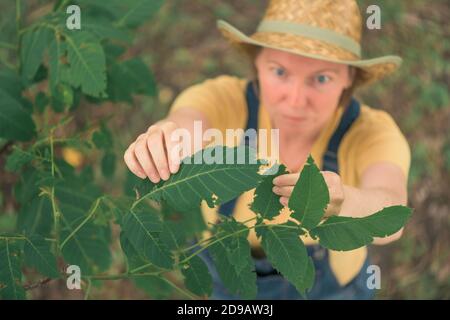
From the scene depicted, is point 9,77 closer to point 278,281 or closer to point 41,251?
point 41,251

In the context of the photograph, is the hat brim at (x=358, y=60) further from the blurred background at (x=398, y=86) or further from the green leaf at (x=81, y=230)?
the blurred background at (x=398, y=86)

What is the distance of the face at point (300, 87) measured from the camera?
3.67ft

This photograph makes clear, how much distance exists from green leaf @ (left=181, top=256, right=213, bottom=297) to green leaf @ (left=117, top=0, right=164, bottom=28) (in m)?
0.43

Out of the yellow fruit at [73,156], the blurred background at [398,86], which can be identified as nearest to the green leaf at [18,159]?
the yellow fruit at [73,156]

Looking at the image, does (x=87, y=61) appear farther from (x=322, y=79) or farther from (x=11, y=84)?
(x=322, y=79)

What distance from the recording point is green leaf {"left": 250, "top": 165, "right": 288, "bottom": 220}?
678 mm

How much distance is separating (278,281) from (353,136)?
349 millimetres

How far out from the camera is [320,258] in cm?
135

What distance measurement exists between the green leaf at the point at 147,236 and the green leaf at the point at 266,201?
0.10m

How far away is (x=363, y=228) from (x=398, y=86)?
220 centimetres

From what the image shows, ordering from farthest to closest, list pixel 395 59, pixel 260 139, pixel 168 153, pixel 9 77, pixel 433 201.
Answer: pixel 433 201 < pixel 260 139 < pixel 395 59 < pixel 9 77 < pixel 168 153

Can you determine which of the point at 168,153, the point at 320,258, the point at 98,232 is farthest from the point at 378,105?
the point at 168,153

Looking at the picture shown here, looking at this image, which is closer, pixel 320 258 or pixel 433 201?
pixel 320 258

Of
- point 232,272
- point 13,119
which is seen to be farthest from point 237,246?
point 13,119
